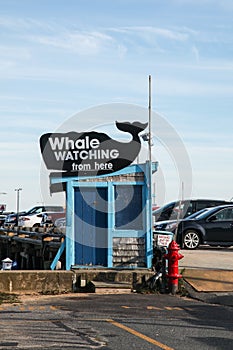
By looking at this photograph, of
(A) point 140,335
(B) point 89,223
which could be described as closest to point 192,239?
(B) point 89,223

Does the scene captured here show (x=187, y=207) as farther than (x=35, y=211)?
No

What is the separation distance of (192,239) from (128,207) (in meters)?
7.82

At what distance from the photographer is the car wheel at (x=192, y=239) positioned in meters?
23.4

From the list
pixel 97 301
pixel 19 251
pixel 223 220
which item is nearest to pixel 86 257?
pixel 97 301

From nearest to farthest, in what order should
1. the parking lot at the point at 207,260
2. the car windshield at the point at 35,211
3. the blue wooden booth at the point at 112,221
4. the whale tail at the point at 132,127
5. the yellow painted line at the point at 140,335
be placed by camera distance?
1. the yellow painted line at the point at 140,335
2. the blue wooden booth at the point at 112,221
3. the whale tail at the point at 132,127
4. the parking lot at the point at 207,260
5. the car windshield at the point at 35,211

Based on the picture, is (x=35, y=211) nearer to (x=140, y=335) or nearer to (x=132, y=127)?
(x=132, y=127)

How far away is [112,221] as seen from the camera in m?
16.0

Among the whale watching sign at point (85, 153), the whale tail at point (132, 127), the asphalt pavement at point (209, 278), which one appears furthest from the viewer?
the whale tail at point (132, 127)

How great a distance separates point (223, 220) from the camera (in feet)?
78.4

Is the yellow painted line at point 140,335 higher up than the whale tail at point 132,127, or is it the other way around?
the whale tail at point 132,127

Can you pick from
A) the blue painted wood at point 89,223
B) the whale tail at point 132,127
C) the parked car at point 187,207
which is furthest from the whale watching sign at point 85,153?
the parked car at point 187,207

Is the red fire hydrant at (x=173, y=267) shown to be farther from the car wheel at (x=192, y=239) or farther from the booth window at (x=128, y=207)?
the car wheel at (x=192, y=239)

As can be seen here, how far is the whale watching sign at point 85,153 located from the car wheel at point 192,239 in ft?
25.2

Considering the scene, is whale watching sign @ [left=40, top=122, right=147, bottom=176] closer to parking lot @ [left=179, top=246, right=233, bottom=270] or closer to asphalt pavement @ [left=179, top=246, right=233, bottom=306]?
asphalt pavement @ [left=179, top=246, right=233, bottom=306]
